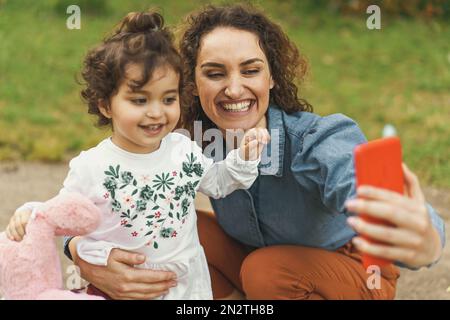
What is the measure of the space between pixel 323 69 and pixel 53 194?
2311mm

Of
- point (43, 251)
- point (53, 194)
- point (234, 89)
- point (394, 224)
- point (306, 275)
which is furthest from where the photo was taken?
point (53, 194)

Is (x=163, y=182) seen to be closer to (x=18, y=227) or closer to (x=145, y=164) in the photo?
(x=145, y=164)

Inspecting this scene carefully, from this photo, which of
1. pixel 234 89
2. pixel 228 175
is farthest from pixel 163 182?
pixel 234 89

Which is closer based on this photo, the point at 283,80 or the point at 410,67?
the point at 283,80

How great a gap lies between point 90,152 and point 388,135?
0.75 meters

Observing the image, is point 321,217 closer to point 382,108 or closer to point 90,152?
point 90,152

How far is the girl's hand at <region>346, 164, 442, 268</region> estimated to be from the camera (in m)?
1.45

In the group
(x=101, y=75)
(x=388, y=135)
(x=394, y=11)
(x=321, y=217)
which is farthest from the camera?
(x=394, y=11)

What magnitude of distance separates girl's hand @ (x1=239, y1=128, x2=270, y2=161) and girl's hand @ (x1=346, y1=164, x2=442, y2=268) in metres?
0.44

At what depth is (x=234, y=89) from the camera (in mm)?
2152

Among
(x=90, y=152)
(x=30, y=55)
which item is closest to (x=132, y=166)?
(x=90, y=152)

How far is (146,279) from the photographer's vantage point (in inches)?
78.7

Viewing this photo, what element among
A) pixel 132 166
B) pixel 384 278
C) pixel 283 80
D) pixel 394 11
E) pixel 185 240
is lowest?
pixel 384 278

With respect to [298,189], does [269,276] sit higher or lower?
lower
